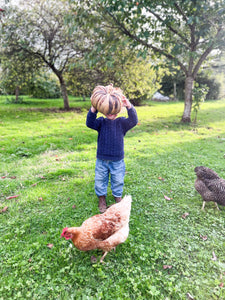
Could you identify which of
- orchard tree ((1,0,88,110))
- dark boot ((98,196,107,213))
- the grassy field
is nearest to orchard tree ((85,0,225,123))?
orchard tree ((1,0,88,110))

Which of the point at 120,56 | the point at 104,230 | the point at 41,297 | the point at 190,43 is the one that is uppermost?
the point at 190,43

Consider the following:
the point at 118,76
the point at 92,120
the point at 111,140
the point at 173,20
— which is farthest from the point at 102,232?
the point at 118,76

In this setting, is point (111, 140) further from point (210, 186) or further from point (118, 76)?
point (118, 76)

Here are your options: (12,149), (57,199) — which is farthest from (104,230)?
(12,149)

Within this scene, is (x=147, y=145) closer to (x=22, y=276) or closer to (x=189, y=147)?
(x=189, y=147)

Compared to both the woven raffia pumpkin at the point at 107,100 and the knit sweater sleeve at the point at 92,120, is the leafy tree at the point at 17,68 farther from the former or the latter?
the woven raffia pumpkin at the point at 107,100

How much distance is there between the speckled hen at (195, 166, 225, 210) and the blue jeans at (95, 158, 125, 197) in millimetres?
1472

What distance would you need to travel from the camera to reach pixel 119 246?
107 inches

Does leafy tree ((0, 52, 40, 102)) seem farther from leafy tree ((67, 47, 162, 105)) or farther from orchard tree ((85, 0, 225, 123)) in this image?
orchard tree ((85, 0, 225, 123))

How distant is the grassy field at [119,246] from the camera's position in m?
2.20

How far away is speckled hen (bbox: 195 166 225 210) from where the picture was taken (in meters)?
3.29

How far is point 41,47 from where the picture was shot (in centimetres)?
1245

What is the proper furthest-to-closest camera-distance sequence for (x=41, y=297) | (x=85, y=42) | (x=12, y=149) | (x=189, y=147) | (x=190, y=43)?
1. (x=85, y=42)
2. (x=190, y=43)
3. (x=189, y=147)
4. (x=12, y=149)
5. (x=41, y=297)

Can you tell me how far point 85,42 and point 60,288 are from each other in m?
12.9
